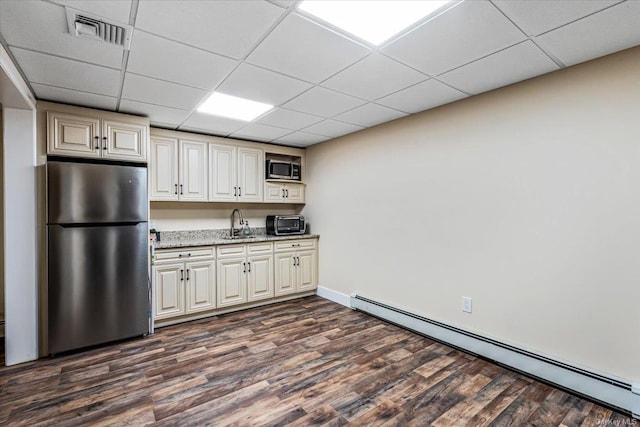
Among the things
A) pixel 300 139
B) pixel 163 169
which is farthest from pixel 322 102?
pixel 163 169

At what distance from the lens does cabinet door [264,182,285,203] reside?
4.51 metres

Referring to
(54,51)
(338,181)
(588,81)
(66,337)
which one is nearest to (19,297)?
(66,337)

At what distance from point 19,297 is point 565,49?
4500 millimetres

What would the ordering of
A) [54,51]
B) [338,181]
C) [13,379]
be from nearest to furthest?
[54,51], [13,379], [338,181]

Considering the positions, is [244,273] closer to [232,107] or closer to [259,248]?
[259,248]

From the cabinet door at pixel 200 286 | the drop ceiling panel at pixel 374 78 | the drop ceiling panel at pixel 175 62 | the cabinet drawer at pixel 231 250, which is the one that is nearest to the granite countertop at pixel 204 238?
the cabinet drawer at pixel 231 250

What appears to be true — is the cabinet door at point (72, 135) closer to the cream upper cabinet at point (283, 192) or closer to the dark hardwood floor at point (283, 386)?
the dark hardwood floor at point (283, 386)

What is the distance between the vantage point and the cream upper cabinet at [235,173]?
404 centimetres

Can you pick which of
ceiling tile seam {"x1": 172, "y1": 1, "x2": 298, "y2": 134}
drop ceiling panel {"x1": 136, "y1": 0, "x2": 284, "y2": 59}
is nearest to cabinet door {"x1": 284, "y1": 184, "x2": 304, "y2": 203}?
ceiling tile seam {"x1": 172, "y1": 1, "x2": 298, "y2": 134}

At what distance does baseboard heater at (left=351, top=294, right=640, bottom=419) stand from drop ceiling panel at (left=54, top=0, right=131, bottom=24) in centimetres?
331

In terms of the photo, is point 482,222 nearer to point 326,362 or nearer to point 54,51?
point 326,362

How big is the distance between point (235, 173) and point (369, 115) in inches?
78.0

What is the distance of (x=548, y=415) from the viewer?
193 cm

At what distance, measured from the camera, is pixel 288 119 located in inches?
132
